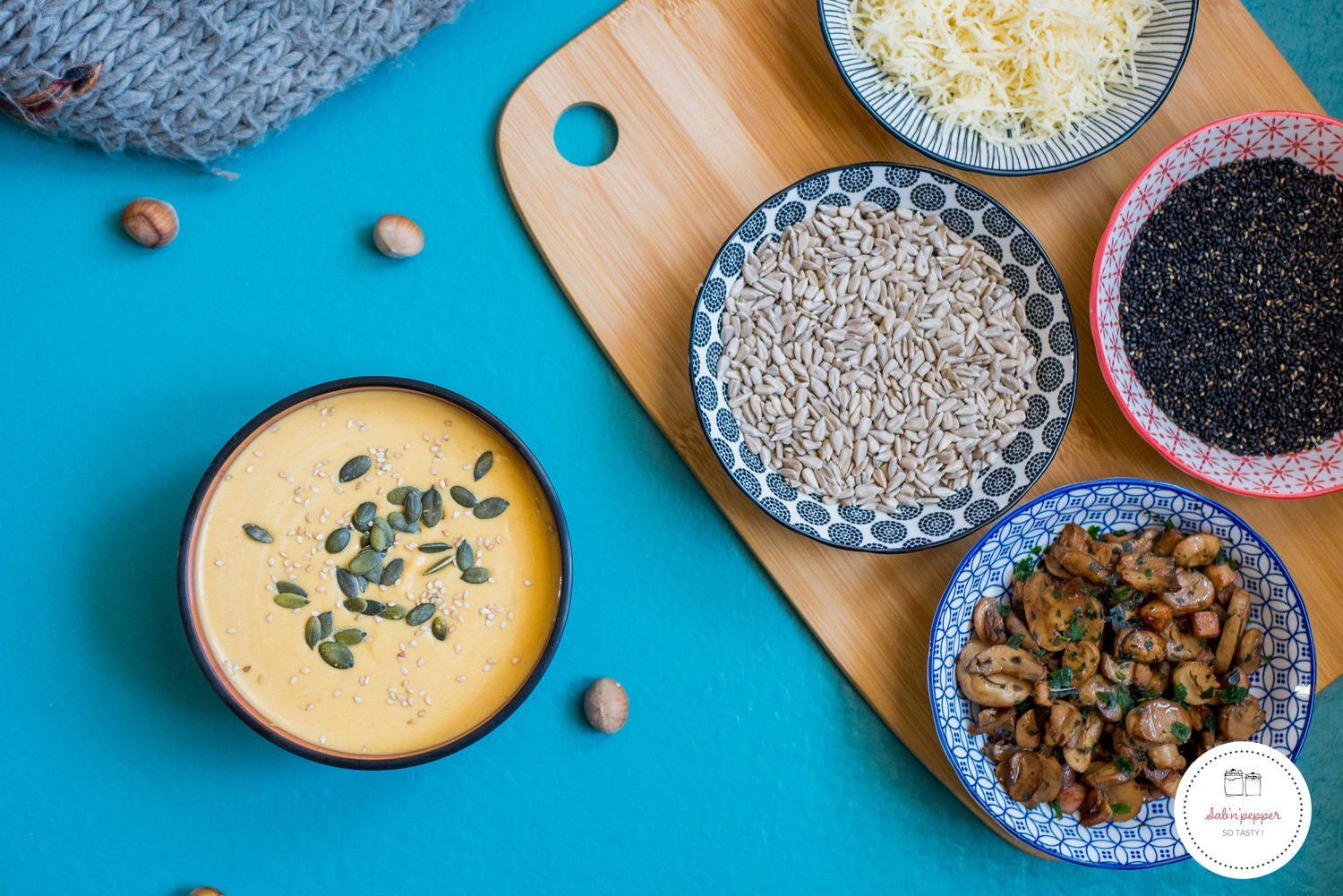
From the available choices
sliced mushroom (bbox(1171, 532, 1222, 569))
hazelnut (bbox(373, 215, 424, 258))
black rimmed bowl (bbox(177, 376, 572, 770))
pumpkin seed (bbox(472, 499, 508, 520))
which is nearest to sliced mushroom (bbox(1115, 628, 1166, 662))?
sliced mushroom (bbox(1171, 532, 1222, 569))

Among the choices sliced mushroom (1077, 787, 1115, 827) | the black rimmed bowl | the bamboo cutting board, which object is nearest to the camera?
the black rimmed bowl

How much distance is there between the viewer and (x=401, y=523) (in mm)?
1409

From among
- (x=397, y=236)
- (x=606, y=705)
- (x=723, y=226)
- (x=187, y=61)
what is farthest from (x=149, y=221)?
(x=606, y=705)

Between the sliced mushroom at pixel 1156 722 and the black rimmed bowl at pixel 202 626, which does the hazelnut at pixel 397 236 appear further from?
the sliced mushroom at pixel 1156 722

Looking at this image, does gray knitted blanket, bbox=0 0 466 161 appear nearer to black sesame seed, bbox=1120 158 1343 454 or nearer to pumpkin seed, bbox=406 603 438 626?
pumpkin seed, bbox=406 603 438 626

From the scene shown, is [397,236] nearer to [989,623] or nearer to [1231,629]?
[989,623]

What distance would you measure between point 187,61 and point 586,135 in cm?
59

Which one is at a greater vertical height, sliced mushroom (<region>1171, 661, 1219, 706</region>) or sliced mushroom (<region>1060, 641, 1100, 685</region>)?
sliced mushroom (<region>1060, 641, 1100, 685</region>)

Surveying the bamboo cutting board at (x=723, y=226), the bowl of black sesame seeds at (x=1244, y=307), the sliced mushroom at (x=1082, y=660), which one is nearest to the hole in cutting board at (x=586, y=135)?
the bamboo cutting board at (x=723, y=226)

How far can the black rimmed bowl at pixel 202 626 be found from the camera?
1.32m

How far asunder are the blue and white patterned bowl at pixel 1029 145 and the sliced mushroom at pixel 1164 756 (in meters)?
0.86

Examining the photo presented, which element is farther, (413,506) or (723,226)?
(723,226)

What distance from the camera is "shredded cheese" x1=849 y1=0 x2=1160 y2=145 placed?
4.86 ft

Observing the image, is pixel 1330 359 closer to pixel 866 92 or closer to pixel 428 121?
pixel 866 92
